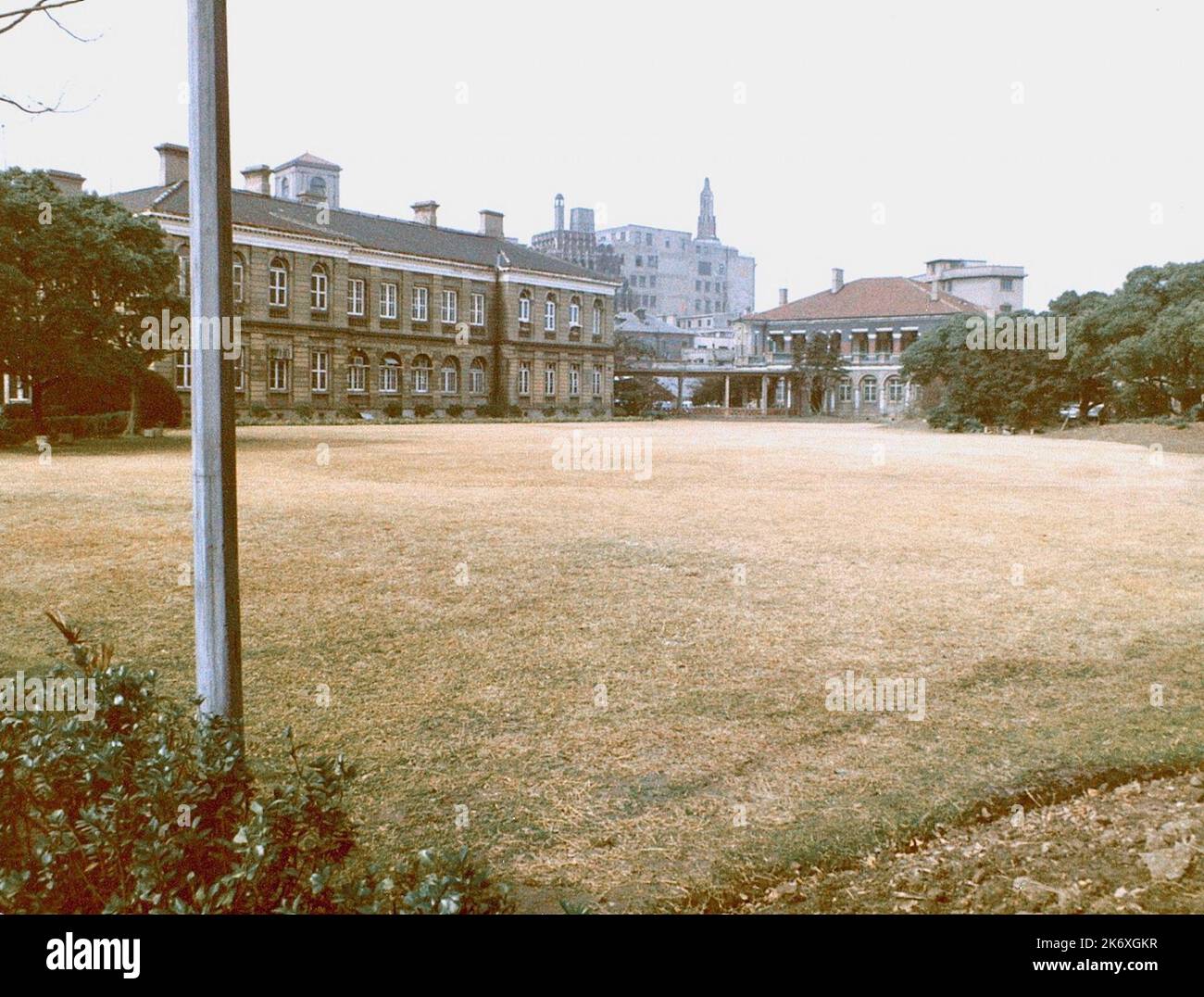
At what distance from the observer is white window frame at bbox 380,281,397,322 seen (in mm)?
53375

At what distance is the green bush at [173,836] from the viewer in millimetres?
2676

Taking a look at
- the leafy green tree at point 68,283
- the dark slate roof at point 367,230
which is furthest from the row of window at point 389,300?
the leafy green tree at point 68,283

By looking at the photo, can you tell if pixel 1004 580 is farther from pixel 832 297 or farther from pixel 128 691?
pixel 832 297

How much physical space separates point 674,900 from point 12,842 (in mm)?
2134

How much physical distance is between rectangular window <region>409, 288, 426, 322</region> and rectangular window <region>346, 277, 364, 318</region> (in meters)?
3.09

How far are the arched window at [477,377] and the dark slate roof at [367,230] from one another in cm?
548

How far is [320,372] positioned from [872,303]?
41.4 meters

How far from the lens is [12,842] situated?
3.06 m

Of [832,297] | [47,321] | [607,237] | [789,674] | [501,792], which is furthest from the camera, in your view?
[607,237]

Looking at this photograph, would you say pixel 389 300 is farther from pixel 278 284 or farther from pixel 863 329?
pixel 863 329

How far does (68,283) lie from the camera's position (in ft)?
80.6

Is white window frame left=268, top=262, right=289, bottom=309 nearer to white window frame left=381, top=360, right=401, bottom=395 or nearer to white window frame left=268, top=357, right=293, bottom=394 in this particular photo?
white window frame left=268, top=357, right=293, bottom=394
